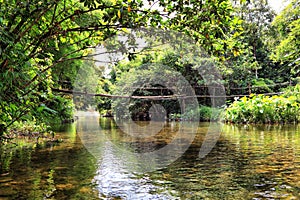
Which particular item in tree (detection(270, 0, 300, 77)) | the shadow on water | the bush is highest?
tree (detection(270, 0, 300, 77))

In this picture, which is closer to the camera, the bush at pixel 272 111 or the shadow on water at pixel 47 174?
the shadow on water at pixel 47 174

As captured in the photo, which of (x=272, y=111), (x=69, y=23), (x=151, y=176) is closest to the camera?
(x=151, y=176)

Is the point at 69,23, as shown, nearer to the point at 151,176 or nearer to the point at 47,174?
the point at 47,174

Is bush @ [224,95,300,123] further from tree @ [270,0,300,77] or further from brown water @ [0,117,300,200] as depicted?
brown water @ [0,117,300,200]

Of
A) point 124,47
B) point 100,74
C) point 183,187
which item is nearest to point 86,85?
point 100,74

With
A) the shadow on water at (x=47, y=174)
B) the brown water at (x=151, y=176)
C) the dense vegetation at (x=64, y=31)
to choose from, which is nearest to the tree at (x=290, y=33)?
the brown water at (x=151, y=176)

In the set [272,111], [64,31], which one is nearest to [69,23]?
[64,31]

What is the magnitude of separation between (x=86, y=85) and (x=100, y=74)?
4.51 meters

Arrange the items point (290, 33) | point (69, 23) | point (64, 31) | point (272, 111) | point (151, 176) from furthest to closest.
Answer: point (290, 33), point (272, 111), point (69, 23), point (151, 176), point (64, 31)

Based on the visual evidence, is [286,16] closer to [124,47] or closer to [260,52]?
[260,52]

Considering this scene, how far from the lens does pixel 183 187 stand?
2.71 m

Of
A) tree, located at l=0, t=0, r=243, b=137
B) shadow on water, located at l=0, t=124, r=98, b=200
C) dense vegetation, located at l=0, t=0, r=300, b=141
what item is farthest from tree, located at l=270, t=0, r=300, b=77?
shadow on water, located at l=0, t=124, r=98, b=200

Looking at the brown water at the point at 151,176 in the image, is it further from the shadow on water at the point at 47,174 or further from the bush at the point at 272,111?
the bush at the point at 272,111

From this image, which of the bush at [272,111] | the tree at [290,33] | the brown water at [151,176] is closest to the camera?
the brown water at [151,176]
